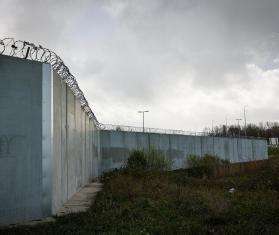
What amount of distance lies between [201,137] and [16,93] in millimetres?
29363

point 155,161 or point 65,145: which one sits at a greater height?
point 65,145

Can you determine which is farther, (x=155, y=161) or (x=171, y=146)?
(x=171, y=146)

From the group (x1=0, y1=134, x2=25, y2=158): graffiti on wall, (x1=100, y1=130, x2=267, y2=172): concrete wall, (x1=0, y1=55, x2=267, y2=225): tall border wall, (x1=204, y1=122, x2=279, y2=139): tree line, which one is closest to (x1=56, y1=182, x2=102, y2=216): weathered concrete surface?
(x1=0, y1=55, x2=267, y2=225): tall border wall

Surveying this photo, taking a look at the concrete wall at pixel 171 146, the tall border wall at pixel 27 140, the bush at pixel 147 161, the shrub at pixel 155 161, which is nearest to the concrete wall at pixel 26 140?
the tall border wall at pixel 27 140

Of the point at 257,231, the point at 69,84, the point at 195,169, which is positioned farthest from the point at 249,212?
the point at 195,169

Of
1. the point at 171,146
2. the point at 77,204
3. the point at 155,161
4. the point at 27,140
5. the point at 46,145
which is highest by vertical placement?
the point at 171,146

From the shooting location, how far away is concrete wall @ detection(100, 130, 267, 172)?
87.6ft

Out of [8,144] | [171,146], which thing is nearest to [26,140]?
[8,144]

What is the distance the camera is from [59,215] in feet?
29.5

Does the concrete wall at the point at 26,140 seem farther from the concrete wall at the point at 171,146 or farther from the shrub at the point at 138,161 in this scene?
the concrete wall at the point at 171,146

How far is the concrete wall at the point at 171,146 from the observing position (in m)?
26.7

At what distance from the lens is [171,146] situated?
106 feet

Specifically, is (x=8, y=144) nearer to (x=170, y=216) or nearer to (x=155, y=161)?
(x=170, y=216)

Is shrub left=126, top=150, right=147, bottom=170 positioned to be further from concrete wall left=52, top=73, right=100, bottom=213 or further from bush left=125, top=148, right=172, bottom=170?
concrete wall left=52, top=73, right=100, bottom=213
